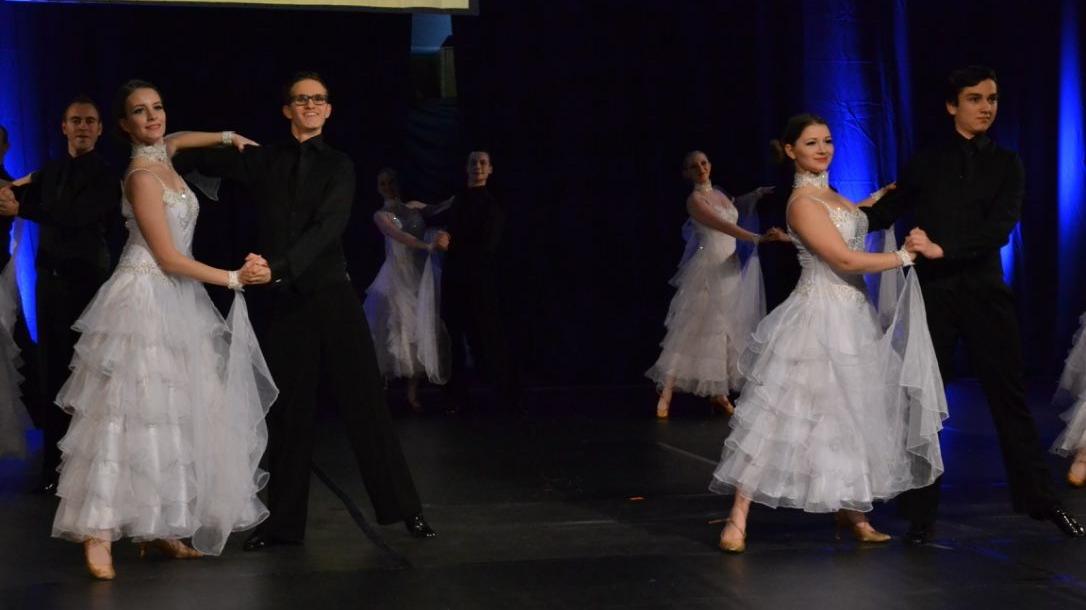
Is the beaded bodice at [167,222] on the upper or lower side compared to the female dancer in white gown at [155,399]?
upper

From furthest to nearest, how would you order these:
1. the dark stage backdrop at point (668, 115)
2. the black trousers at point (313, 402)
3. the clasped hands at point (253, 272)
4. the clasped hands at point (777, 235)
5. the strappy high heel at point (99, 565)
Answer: the dark stage backdrop at point (668, 115), the clasped hands at point (777, 235), the black trousers at point (313, 402), the clasped hands at point (253, 272), the strappy high heel at point (99, 565)

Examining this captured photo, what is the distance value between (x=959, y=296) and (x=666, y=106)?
18.3ft

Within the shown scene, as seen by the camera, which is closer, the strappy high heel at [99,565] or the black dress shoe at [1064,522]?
the strappy high heel at [99,565]

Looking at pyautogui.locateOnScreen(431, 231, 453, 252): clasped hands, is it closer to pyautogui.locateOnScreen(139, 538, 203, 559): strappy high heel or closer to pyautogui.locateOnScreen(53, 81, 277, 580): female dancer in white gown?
pyautogui.locateOnScreen(53, 81, 277, 580): female dancer in white gown

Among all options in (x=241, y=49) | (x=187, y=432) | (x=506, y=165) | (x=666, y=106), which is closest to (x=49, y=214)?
(x=187, y=432)

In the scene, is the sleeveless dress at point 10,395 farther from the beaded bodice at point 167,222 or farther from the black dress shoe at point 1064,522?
Result: the black dress shoe at point 1064,522

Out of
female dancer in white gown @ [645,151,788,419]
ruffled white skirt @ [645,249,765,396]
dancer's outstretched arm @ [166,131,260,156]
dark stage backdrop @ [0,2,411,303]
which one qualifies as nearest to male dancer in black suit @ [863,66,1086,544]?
dancer's outstretched arm @ [166,131,260,156]

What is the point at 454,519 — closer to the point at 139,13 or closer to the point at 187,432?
the point at 187,432

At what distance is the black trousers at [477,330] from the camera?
331 inches

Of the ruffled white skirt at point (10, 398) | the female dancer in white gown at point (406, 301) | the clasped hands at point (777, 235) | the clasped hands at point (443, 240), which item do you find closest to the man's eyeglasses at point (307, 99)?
the ruffled white skirt at point (10, 398)

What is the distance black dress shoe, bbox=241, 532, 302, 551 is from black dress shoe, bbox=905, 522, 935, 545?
6.48 feet

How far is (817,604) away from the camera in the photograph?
12.3 ft

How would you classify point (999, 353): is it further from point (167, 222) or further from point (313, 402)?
point (167, 222)

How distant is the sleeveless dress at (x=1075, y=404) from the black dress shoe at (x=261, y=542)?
10.1ft
